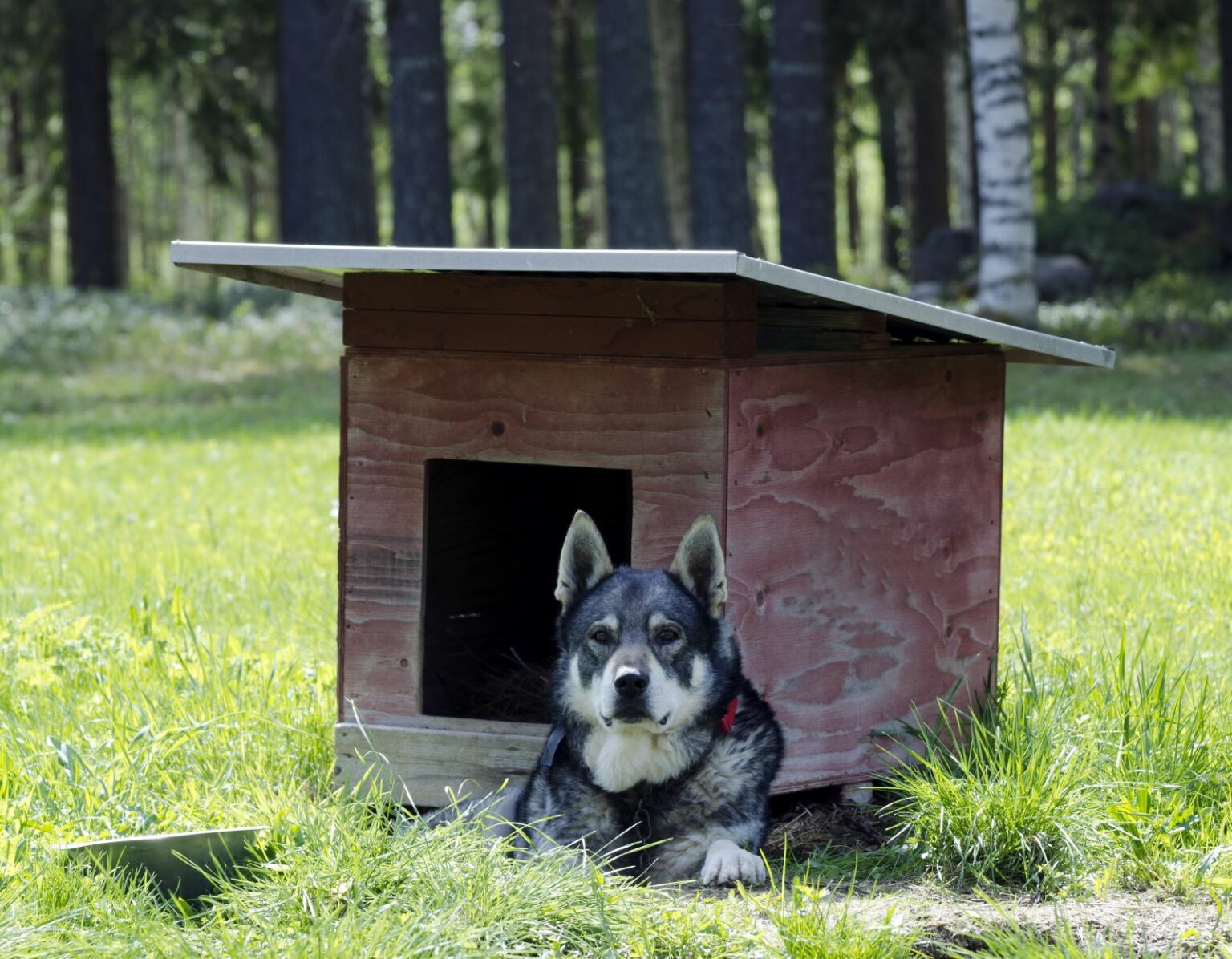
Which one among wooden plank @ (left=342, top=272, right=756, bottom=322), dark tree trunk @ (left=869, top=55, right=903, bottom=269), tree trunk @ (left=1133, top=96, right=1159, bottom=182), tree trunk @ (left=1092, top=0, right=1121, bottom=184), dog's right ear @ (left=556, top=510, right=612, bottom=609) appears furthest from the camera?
tree trunk @ (left=1133, top=96, right=1159, bottom=182)

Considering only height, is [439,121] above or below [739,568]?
above

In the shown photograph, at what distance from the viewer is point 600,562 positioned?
3.95 meters

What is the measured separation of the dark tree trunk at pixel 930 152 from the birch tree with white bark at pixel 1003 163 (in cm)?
829

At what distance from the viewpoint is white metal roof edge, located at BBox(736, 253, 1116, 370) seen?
147 inches

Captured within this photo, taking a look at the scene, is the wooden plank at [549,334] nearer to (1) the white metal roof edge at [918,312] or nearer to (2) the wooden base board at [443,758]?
(1) the white metal roof edge at [918,312]

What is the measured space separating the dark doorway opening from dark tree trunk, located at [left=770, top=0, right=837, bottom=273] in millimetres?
12231

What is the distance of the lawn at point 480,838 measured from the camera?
3119mm

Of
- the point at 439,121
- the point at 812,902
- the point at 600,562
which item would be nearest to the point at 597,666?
the point at 600,562

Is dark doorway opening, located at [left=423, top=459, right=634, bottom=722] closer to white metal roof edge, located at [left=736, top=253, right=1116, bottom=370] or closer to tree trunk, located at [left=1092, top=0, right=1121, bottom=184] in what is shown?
white metal roof edge, located at [left=736, top=253, right=1116, bottom=370]

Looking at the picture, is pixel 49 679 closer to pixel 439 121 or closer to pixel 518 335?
pixel 518 335

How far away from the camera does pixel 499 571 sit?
582 centimetres

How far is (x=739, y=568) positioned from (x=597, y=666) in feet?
→ 1.94

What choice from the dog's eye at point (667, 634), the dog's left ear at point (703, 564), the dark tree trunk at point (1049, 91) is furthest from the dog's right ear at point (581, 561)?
the dark tree trunk at point (1049, 91)

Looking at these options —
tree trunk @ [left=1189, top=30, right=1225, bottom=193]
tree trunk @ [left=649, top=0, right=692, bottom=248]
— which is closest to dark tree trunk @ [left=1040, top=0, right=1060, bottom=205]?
tree trunk @ [left=1189, top=30, right=1225, bottom=193]
